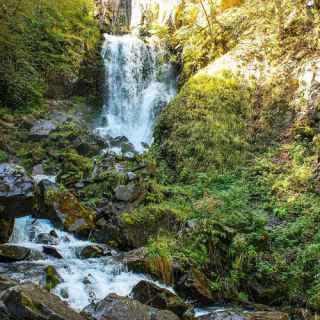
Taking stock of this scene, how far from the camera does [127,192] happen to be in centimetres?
952

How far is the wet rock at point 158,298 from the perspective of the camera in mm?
6207

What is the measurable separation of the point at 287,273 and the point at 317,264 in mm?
502

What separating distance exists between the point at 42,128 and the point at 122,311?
856 cm

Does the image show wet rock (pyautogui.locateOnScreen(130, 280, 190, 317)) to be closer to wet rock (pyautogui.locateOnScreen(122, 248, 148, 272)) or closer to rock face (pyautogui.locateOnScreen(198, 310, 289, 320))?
rock face (pyautogui.locateOnScreen(198, 310, 289, 320))

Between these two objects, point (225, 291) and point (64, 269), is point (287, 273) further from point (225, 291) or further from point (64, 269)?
point (64, 269)

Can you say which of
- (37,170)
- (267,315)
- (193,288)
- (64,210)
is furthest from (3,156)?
(267,315)

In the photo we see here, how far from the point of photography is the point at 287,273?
745cm

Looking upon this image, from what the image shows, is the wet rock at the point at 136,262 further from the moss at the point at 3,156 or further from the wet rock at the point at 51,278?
the moss at the point at 3,156

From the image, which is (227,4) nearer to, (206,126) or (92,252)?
(206,126)

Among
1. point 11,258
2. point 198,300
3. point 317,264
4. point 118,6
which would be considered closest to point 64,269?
point 11,258

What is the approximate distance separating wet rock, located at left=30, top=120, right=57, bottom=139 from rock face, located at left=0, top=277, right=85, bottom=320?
26.2 feet

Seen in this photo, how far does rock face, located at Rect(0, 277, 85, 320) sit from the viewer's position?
15.4 feet

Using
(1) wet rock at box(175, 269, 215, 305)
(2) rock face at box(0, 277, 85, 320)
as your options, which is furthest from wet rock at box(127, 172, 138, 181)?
(2) rock face at box(0, 277, 85, 320)

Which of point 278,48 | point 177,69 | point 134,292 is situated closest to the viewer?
point 134,292
